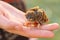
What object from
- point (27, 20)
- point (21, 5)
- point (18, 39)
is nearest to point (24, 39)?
point (18, 39)

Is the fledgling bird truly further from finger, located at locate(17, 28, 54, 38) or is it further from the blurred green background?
the blurred green background

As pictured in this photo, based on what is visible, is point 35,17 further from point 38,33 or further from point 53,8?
point 53,8

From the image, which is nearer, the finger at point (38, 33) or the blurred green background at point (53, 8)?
the finger at point (38, 33)

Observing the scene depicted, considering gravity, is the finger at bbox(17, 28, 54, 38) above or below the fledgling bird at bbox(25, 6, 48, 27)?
below

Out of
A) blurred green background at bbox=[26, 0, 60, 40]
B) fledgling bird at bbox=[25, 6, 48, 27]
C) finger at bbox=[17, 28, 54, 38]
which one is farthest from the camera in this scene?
blurred green background at bbox=[26, 0, 60, 40]

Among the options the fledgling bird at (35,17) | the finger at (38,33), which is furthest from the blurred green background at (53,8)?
the finger at (38,33)

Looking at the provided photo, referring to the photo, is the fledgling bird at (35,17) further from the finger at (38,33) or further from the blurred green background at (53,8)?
the blurred green background at (53,8)

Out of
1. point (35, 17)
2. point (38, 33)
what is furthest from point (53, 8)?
point (38, 33)

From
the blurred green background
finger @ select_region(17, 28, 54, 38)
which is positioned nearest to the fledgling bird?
finger @ select_region(17, 28, 54, 38)

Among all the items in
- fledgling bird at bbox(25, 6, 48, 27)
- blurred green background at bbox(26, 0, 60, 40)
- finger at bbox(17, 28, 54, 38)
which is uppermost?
blurred green background at bbox(26, 0, 60, 40)

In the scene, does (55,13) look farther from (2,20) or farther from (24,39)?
(2,20)

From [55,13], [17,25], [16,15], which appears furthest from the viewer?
[55,13]
